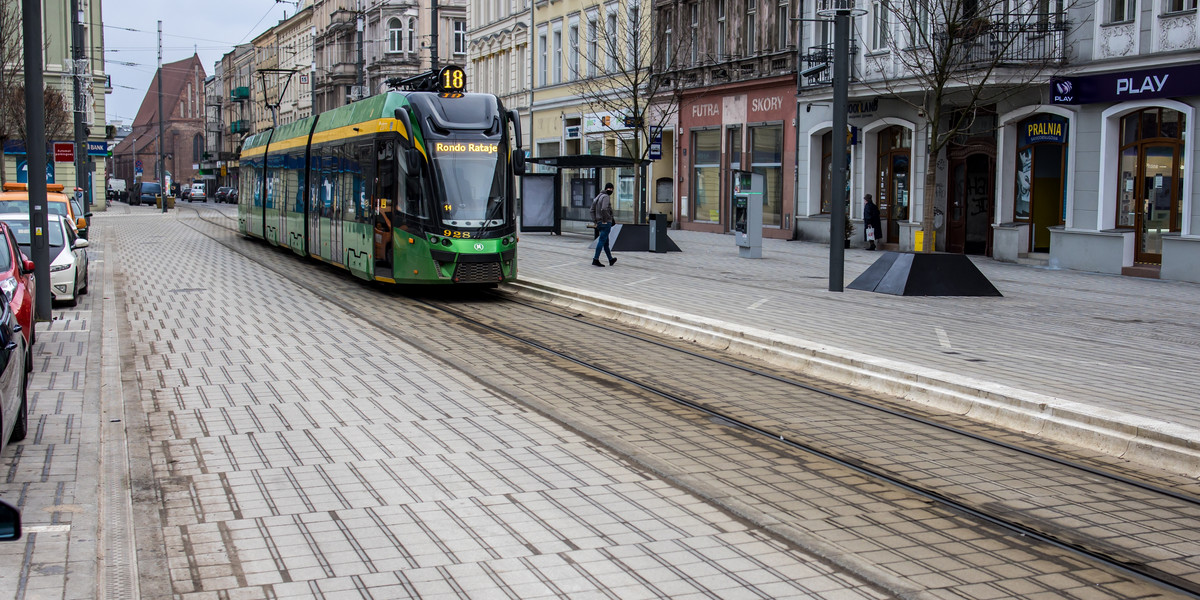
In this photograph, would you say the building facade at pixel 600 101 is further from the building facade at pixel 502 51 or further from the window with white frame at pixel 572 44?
the building facade at pixel 502 51

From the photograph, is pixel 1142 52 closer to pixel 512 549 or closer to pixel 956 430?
pixel 956 430

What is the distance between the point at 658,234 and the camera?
29.3 meters

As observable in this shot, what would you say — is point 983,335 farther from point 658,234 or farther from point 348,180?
point 658,234

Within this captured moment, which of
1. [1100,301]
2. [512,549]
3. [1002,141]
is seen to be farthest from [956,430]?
[1002,141]

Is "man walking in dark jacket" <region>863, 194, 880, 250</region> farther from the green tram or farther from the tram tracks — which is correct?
the tram tracks

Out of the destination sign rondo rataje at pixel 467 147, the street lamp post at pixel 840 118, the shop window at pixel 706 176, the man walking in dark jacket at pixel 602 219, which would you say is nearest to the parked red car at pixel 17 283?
the destination sign rondo rataje at pixel 467 147

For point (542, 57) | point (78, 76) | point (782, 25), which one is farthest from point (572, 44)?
point (78, 76)

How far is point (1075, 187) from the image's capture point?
26219 mm

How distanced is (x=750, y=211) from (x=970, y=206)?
6.91 m

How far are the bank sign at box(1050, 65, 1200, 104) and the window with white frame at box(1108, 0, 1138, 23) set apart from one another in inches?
45.8

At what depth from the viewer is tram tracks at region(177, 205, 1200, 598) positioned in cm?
605

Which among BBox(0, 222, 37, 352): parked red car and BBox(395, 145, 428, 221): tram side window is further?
BBox(395, 145, 428, 221): tram side window

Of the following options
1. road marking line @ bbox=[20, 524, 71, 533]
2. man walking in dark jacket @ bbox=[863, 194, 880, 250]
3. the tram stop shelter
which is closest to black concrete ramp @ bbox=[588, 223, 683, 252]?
the tram stop shelter

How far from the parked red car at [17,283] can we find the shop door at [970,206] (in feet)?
77.0
